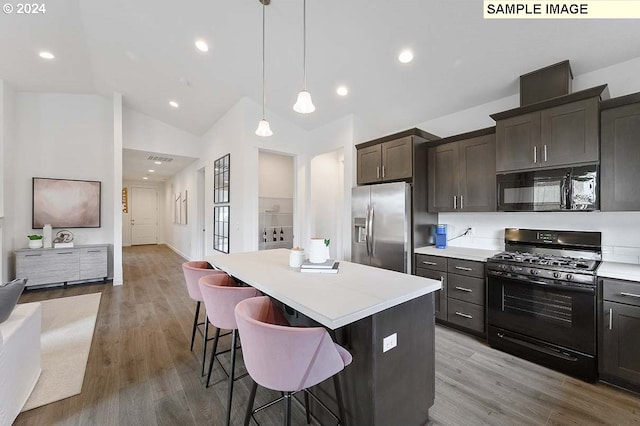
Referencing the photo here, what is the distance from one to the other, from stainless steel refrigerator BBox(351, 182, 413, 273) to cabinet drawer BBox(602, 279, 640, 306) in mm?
1684

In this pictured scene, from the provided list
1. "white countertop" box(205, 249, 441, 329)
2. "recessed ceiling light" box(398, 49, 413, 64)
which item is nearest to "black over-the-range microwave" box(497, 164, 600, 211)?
"recessed ceiling light" box(398, 49, 413, 64)

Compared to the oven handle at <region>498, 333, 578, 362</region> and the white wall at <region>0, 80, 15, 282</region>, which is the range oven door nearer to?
the oven handle at <region>498, 333, 578, 362</region>

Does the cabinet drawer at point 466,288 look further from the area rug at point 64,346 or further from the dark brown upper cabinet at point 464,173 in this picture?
the area rug at point 64,346

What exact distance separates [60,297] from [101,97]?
3.80m

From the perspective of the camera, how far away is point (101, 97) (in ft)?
17.4

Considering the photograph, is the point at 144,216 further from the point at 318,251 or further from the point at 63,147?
the point at 318,251

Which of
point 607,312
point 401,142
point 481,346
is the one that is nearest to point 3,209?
point 401,142

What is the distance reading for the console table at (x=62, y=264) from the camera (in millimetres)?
4465

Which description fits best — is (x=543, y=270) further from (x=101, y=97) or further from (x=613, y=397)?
(x=101, y=97)

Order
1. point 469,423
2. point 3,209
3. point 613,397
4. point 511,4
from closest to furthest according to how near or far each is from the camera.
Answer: point 469,423 < point 613,397 < point 511,4 < point 3,209

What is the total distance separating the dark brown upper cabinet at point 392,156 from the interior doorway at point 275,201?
1.78 metres

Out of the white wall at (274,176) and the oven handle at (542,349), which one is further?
the white wall at (274,176)

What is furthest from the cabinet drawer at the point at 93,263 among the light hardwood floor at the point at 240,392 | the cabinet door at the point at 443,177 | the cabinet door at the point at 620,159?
the cabinet door at the point at 620,159

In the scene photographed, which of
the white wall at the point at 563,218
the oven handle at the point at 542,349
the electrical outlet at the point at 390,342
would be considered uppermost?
the white wall at the point at 563,218
